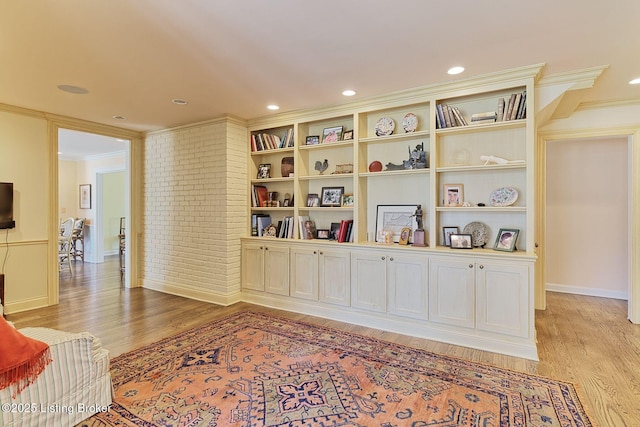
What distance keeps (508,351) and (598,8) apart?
2615 millimetres

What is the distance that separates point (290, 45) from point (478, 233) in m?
2.45

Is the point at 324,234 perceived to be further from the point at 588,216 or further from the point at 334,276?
the point at 588,216

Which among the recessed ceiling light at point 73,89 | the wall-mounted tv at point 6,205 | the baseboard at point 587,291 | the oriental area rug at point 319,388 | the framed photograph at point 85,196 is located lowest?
the oriental area rug at point 319,388

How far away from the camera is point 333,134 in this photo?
411cm

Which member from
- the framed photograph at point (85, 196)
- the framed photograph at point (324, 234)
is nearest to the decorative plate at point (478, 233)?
the framed photograph at point (324, 234)

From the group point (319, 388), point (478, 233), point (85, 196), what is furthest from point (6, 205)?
point (478, 233)

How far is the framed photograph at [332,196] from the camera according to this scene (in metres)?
4.16

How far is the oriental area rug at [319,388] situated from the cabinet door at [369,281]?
50 centimetres

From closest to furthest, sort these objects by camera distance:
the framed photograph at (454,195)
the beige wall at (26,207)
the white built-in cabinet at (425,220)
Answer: the white built-in cabinet at (425,220)
the framed photograph at (454,195)
the beige wall at (26,207)

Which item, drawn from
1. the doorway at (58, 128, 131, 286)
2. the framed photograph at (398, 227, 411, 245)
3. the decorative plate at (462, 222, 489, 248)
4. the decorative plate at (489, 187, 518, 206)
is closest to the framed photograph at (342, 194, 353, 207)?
the framed photograph at (398, 227, 411, 245)

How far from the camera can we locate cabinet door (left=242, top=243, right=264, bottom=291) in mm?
4449

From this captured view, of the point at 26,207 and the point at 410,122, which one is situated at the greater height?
the point at 410,122

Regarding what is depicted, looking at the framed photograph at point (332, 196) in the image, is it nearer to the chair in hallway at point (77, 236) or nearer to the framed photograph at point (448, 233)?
the framed photograph at point (448, 233)

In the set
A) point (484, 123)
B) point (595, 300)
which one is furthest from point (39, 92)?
point (595, 300)
